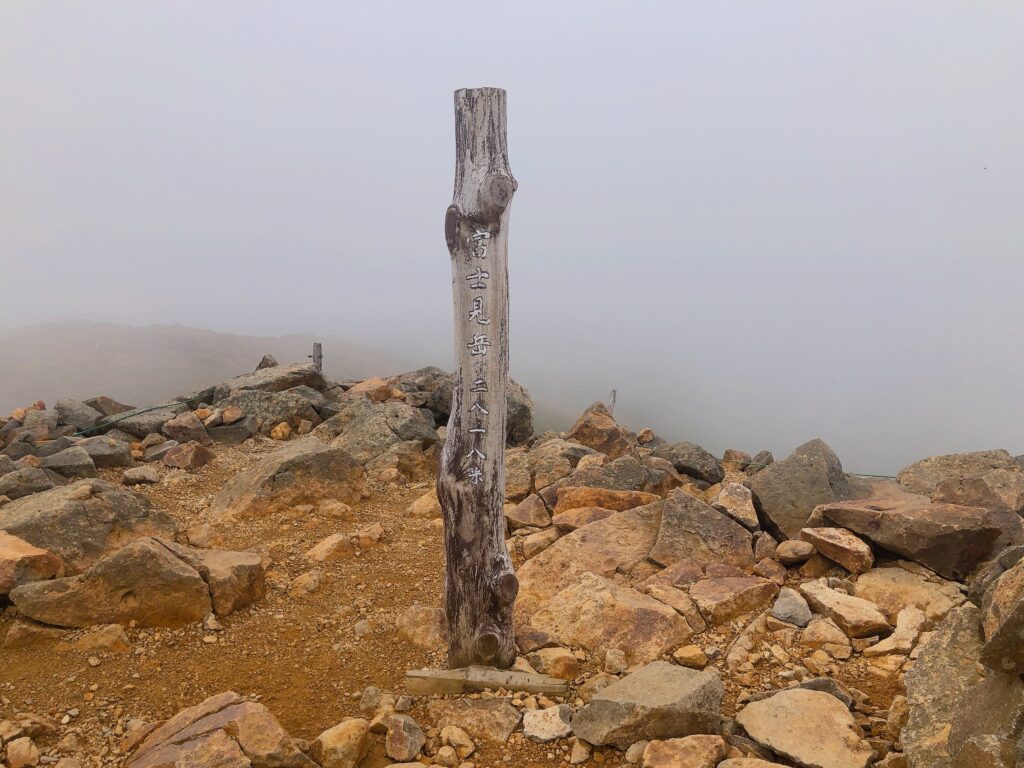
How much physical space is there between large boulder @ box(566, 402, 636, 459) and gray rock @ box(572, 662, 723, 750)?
792 centimetres

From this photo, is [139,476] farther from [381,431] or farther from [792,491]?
[792,491]

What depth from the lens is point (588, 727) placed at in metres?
4.12

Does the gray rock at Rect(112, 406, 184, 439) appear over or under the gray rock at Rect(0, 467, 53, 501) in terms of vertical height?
under

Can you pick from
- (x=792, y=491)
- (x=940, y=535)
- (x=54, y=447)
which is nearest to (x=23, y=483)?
(x=54, y=447)

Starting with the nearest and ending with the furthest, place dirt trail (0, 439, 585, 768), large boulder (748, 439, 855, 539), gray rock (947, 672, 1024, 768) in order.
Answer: gray rock (947, 672, 1024, 768)
dirt trail (0, 439, 585, 768)
large boulder (748, 439, 855, 539)

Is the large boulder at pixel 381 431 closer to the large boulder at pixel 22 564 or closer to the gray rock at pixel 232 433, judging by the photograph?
the gray rock at pixel 232 433

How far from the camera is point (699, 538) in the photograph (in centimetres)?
681

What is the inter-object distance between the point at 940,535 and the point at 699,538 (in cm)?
198

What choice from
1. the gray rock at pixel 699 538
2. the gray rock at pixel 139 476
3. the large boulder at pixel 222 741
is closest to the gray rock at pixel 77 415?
the gray rock at pixel 139 476

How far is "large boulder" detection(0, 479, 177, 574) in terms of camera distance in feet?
21.4

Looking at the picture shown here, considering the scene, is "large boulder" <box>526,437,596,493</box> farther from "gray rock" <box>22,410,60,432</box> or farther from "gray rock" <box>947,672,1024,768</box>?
"gray rock" <box>22,410,60,432</box>

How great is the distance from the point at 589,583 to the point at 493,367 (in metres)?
2.17

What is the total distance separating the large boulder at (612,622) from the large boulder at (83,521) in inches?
165

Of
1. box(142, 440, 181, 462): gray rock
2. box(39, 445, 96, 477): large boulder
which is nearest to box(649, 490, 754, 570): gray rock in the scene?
box(142, 440, 181, 462): gray rock
